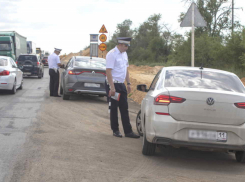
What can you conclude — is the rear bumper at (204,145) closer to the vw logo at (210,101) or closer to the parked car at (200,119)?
the parked car at (200,119)

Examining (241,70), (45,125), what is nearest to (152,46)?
(241,70)

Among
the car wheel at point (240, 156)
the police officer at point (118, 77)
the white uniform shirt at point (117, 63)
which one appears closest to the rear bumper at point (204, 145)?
the car wheel at point (240, 156)

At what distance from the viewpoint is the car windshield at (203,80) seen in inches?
235

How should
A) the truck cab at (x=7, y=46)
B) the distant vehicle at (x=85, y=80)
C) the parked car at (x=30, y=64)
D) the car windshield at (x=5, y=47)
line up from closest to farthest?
the distant vehicle at (x=85, y=80) < the parked car at (x=30, y=64) < the truck cab at (x=7, y=46) < the car windshield at (x=5, y=47)

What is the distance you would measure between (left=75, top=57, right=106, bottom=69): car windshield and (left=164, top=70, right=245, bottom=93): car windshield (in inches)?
294

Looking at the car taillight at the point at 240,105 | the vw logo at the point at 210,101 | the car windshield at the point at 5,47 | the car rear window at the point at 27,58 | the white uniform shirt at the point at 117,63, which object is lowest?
the car taillight at the point at 240,105

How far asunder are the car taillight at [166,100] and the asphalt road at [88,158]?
3.06 feet

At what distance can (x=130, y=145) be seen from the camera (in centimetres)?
709

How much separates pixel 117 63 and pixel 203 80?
7.22ft

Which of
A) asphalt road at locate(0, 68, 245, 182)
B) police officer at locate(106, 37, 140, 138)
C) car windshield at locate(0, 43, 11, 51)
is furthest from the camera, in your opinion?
car windshield at locate(0, 43, 11, 51)

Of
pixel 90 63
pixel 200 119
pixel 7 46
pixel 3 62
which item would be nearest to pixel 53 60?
pixel 90 63

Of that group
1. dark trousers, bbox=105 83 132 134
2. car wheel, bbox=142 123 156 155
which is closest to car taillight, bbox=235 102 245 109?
car wheel, bbox=142 123 156 155

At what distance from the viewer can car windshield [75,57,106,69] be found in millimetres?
13766

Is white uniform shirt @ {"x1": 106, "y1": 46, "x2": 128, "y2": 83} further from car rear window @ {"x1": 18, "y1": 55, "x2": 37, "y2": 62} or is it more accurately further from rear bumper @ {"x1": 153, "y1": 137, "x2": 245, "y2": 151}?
car rear window @ {"x1": 18, "y1": 55, "x2": 37, "y2": 62}
